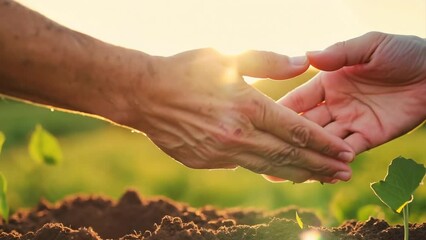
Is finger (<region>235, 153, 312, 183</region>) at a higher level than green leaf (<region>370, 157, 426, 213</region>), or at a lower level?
higher

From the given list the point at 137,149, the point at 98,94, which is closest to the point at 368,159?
the point at 137,149

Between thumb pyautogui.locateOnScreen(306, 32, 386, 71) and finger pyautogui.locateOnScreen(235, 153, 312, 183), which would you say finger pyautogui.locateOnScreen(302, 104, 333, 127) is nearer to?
thumb pyautogui.locateOnScreen(306, 32, 386, 71)

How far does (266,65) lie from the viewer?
2434mm

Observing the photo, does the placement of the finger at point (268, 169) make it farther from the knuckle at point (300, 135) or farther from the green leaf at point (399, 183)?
the green leaf at point (399, 183)

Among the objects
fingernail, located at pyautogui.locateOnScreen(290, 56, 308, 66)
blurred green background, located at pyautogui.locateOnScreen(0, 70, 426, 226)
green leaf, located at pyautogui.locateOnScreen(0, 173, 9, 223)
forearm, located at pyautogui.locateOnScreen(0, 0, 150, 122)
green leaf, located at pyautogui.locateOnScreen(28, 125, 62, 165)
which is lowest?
blurred green background, located at pyautogui.locateOnScreen(0, 70, 426, 226)

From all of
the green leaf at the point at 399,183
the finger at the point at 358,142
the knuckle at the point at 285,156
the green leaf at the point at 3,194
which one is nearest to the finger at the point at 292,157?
the knuckle at the point at 285,156

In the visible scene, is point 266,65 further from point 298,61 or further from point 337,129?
point 337,129

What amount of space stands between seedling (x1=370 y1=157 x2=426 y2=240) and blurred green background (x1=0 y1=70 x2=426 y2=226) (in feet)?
3.99

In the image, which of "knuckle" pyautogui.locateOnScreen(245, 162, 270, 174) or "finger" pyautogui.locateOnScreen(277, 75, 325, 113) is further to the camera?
"finger" pyautogui.locateOnScreen(277, 75, 325, 113)

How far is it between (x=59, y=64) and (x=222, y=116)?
551mm

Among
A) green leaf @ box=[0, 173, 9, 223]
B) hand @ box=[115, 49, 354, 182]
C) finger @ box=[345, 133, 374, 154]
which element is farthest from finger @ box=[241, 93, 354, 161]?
green leaf @ box=[0, 173, 9, 223]

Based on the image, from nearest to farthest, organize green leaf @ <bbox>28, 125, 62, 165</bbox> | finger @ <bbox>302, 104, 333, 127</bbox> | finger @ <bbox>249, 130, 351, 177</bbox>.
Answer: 1. finger @ <bbox>249, 130, 351, 177</bbox>
2. finger @ <bbox>302, 104, 333, 127</bbox>
3. green leaf @ <bbox>28, 125, 62, 165</bbox>

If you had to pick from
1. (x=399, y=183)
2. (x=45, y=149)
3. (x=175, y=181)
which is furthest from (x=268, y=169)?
(x=175, y=181)

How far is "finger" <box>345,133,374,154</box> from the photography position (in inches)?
124
